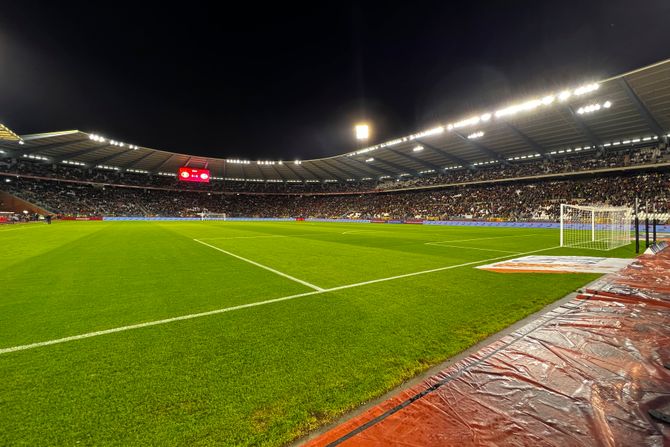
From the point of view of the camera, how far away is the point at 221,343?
3346mm

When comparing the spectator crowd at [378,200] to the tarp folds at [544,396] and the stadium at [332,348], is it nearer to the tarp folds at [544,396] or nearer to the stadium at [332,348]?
the stadium at [332,348]

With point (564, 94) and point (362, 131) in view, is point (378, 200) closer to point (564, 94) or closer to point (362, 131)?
point (362, 131)

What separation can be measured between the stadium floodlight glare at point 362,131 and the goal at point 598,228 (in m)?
30.2

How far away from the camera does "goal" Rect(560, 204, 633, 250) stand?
14963mm

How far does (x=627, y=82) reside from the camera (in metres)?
23.1

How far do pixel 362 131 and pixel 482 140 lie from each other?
18.8m

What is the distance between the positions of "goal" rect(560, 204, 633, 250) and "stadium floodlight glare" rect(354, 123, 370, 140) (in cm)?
3020

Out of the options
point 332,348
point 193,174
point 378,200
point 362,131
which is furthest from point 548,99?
point 193,174

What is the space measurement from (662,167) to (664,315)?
141ft

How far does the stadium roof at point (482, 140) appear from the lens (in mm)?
25625

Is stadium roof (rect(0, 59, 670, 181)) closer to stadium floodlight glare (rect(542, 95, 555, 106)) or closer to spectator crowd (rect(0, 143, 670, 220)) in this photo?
stadium floodlight glare (rect(542, 95, 555, 106))

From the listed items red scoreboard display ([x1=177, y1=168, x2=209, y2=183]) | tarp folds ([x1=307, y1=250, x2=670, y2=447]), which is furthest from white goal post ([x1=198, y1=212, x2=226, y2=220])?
tarp folds ([x1=307, y1=250, x2=670, y2=447])

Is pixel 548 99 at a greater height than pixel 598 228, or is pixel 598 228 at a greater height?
pixel 548 99

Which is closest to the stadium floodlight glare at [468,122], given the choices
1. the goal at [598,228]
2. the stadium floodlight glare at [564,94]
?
the stadium floodlight glare at [564,94]
